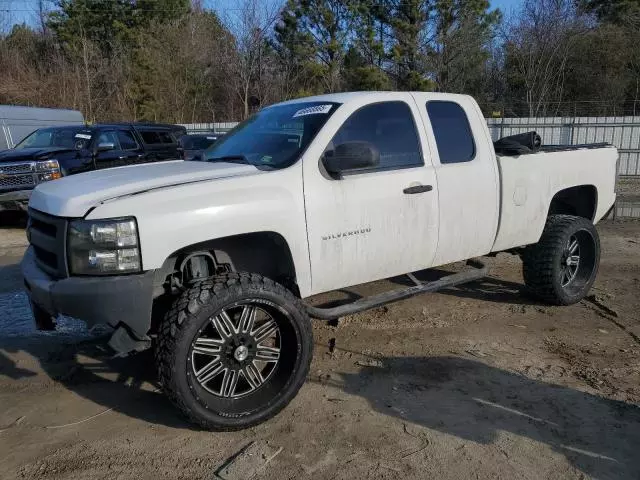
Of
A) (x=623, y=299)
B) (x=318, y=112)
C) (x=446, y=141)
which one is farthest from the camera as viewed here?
(x=623, y=299)

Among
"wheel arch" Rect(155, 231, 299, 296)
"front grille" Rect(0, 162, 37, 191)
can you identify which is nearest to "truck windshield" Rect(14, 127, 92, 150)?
"front grille" Rect(0, 162, 37, 191)

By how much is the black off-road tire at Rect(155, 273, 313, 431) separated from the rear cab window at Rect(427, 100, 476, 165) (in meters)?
1.82

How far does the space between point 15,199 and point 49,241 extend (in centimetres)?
751

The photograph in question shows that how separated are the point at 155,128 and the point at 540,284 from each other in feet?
32.3

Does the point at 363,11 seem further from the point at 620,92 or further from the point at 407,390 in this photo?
the point at 407,390

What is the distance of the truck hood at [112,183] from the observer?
3.08 meters

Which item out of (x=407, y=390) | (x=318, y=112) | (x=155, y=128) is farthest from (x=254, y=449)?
(x=155, y=128)

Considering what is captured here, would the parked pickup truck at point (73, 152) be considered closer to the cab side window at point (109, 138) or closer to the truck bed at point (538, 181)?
the cab side window at point (109, 138)

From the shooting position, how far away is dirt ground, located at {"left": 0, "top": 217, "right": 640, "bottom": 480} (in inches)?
118

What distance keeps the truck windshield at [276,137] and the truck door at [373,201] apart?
0.13m

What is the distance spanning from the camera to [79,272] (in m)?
3.03

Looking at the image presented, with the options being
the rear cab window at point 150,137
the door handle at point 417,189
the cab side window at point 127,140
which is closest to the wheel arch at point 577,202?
the door handle at point 417,189

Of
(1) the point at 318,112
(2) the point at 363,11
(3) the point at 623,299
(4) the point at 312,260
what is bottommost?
(3) the point at 623,299

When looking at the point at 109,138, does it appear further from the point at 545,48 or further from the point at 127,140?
the point at 545,48
